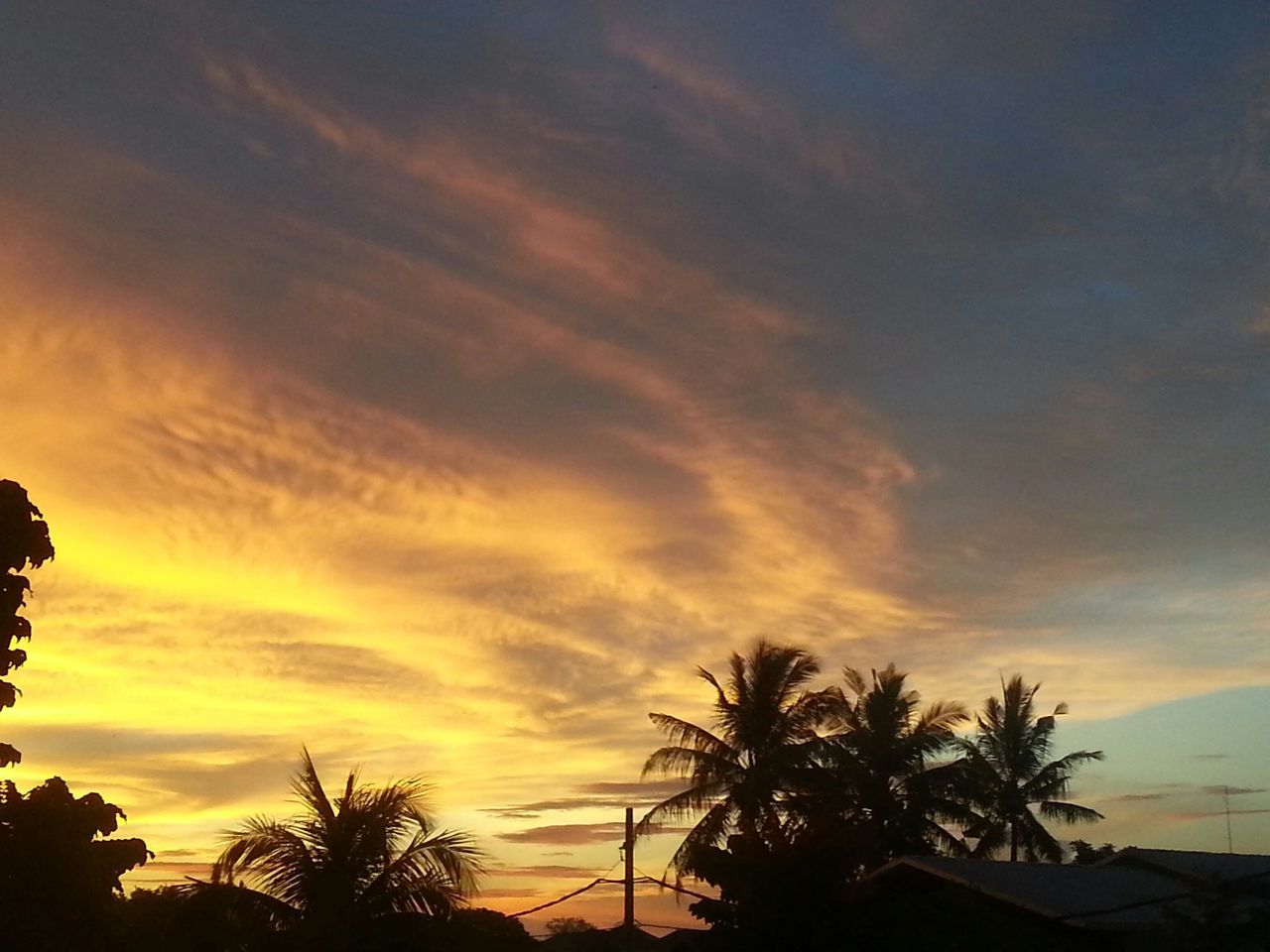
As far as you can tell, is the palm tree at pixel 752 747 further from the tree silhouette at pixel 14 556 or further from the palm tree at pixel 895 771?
the tree silhouette at pixel 14 556

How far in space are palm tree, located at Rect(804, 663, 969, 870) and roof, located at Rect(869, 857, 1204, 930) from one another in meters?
11.8

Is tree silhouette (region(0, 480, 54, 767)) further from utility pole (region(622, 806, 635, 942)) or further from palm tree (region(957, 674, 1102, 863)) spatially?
palm tree (region(957, 674, 1102, 863))

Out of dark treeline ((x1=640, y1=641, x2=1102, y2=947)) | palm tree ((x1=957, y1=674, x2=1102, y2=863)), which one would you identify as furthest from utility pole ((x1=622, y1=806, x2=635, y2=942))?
palm tree ((x1=957, y1=674, x2=1102, y2=863))

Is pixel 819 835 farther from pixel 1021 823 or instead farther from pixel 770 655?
pixel 1021 823

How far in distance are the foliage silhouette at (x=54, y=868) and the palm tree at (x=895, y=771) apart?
27.0m

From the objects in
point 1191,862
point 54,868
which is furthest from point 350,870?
point 1191,862

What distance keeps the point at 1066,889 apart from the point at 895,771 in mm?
17994

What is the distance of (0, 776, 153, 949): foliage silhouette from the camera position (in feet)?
49.2

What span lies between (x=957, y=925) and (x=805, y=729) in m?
16.8

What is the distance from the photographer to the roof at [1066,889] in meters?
22.8

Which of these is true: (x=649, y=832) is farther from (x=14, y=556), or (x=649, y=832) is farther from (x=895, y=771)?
(x=14, y=556)

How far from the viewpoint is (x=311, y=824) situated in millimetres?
21625

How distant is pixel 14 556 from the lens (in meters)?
15.5

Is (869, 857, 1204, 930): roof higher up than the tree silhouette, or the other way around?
the tree silhouette
